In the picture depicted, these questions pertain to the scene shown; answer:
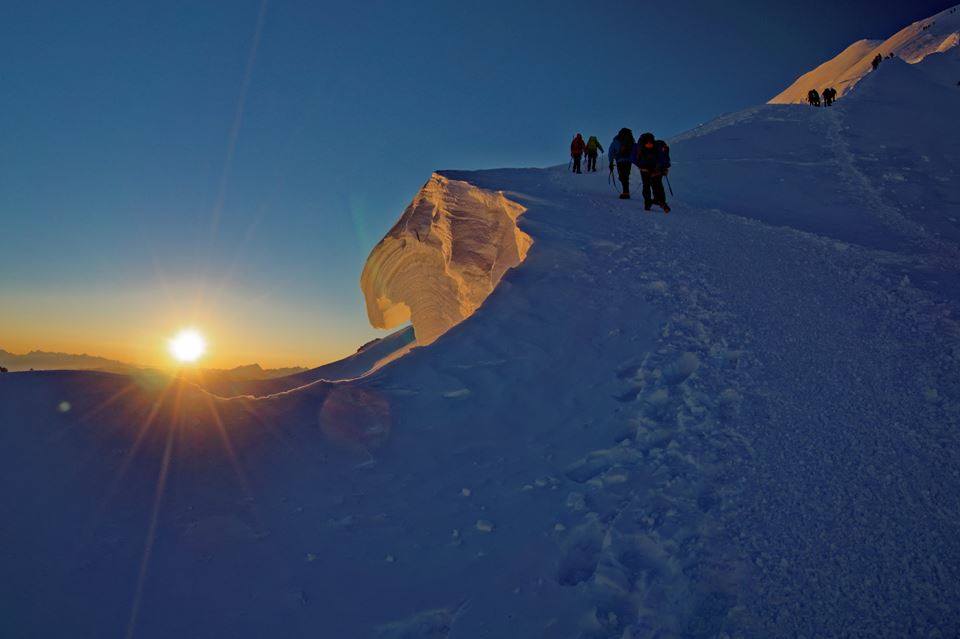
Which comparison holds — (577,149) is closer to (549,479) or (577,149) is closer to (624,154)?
(624,154)

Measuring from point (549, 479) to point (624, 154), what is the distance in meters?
10.3

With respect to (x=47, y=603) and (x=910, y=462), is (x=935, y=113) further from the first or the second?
(x=47, y=603)

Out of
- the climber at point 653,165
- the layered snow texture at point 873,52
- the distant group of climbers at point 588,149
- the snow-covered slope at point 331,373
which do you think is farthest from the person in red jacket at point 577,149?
the layered snow texture at point 873,52

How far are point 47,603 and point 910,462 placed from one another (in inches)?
291

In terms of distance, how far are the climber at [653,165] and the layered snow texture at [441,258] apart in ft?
10.5

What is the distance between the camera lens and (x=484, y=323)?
25.6ft

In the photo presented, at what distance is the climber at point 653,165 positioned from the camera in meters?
12.6

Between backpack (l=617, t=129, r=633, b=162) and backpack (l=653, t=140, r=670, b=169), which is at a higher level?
backpack (l=617, t=129, r=633, b=162)

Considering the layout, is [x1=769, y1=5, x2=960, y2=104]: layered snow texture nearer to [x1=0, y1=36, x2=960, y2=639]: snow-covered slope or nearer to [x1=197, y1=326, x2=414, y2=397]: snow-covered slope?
[x1=197, y1=326, x2=414, y2=397]: snow-covered slope

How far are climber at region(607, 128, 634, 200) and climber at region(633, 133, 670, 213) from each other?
2.17 feet

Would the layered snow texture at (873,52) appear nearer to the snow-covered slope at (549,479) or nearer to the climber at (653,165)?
the climber at (653,165)

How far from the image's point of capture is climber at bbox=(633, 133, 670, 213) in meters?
12.6

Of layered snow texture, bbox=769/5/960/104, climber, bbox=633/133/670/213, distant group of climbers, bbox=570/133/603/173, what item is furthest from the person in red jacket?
layered snow texture, bbox=769/5/960/104

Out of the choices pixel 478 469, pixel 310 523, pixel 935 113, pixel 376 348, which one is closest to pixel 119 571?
pixel 310 523
